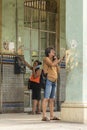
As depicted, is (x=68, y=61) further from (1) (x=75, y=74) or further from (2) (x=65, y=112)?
(2) (x=65, y=112)

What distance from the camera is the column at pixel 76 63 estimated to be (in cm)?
1223

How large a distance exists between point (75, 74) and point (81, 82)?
278 mm

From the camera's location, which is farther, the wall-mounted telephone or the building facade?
the wall-mounted telephone

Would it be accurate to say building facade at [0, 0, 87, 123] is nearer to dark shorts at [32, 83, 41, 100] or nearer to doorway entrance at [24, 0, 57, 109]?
doorway entrance at [24, 0, 57, 109]

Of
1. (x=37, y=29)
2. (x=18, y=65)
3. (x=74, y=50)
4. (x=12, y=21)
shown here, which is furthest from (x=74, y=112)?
(x=37, y=29)

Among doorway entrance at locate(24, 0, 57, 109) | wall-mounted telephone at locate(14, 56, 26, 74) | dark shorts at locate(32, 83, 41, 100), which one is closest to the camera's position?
dark shorts at locate(32, 83, 41, 100)

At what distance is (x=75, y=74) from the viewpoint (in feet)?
40.6

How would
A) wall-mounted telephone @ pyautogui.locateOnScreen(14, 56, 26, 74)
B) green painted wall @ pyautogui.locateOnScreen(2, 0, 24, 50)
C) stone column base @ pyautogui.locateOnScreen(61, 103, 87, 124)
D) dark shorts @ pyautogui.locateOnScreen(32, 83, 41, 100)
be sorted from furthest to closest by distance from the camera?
wall-mounted telephone @ pyautogui.locateOnScreen(14, 56, 26, 74)
green painted wall @ pyautogui.locateOnScreen(2, 0, 24, 50)
dark shorts @ pyautogui.locateOnScreen(32, 83, 41, 100)
stone column base @ pyautogui.locateOnScreen(61, 103, 87, 124)

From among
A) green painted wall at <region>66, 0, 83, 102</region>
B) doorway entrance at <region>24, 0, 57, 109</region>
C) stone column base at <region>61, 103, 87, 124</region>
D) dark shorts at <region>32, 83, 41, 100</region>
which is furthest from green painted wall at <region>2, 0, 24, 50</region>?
stone column base at <region>61, 103, 87, 124</region>

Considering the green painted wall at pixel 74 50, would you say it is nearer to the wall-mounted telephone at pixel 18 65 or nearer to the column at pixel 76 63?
the column at pixel 76 63

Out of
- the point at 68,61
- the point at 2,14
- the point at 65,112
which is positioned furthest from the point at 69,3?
the point at 2,14

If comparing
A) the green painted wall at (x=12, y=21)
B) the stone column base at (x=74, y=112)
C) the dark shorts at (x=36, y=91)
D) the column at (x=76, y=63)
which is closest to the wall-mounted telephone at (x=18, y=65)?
the green painted wall at (x=12, y=21)

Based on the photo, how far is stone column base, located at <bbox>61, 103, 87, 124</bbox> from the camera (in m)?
12.0

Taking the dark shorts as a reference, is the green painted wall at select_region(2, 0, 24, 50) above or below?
above
